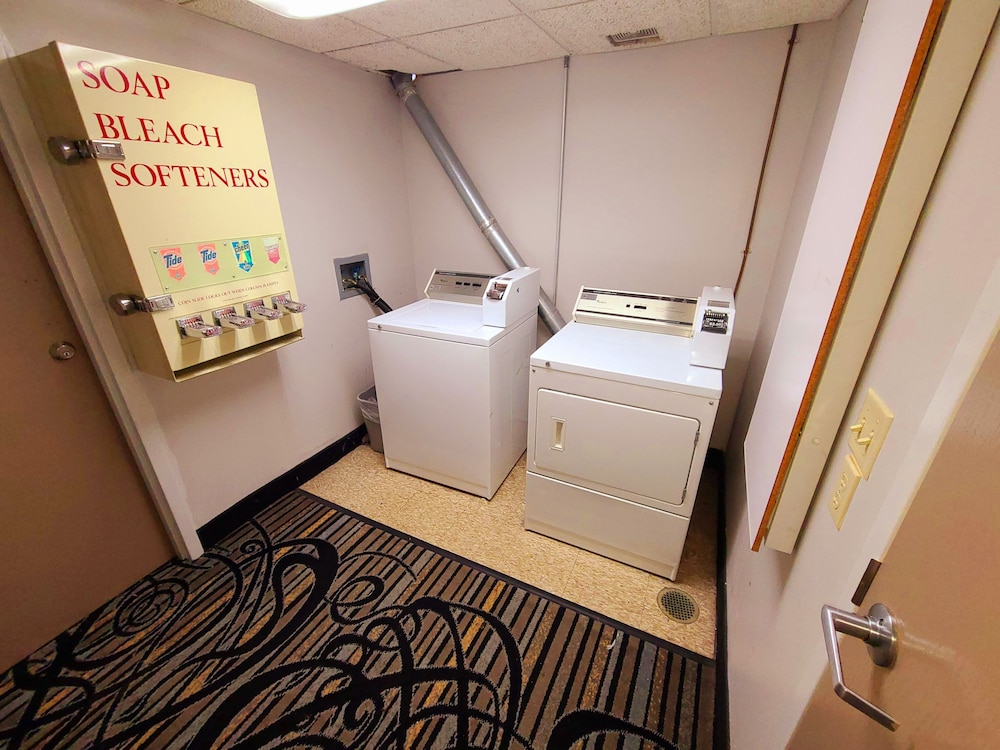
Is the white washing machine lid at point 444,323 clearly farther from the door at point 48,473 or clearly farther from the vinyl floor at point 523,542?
the door at point 48,473

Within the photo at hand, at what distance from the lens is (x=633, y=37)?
1855 millimetres

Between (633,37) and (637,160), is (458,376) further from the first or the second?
(633,37)

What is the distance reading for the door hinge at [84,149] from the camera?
1.17 metres

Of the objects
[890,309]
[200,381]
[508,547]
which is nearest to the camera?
[890,309]

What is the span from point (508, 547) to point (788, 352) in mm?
1487

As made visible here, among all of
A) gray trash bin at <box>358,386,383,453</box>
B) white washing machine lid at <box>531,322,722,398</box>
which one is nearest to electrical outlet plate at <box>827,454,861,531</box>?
white washing machine lid at <box>531,322,722,398</box>

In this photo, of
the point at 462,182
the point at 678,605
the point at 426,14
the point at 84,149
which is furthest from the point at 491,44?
the point at 678,605

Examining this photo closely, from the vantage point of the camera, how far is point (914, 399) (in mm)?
555

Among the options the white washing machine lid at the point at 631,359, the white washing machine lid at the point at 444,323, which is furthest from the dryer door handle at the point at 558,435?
the white washing machine lid at the point at 444,323

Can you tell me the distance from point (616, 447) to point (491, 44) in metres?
1.92

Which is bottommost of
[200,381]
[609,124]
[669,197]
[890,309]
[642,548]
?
[642,548]

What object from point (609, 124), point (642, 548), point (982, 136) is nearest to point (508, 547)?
point (642, 548)

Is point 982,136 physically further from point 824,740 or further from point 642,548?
point 642,548

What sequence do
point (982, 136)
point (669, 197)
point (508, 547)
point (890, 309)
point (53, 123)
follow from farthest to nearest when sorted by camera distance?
point (669, 197) → point (508, 547) → point (53, 123) → point (890, 309) → point (982, 136)
